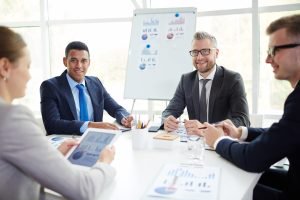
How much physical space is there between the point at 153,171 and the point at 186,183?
0.22 m

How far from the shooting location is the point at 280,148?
133 cm

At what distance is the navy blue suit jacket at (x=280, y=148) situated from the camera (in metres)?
1.32

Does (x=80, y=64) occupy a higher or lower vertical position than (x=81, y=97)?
higher

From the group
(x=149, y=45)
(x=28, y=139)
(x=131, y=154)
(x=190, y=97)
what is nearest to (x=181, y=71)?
(x=149, y=45)

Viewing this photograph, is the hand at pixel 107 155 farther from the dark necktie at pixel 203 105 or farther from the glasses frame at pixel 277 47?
the dark necktie at pixel 203 105

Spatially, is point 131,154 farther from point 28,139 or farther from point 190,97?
point 190,97

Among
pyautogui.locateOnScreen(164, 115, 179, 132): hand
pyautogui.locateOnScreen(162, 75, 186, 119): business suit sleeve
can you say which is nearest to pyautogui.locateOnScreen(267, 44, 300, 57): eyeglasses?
pyautogui.locateOnScreen(164, 115, 179, 132): hand

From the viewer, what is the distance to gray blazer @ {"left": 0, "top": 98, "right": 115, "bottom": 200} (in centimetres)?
102

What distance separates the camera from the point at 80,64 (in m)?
2.71

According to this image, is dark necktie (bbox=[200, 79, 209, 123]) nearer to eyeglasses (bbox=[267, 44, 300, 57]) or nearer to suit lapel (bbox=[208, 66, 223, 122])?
suit lapel (bbox=[208, 66, 223, 122])

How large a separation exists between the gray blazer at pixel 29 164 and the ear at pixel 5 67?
98 millimetres

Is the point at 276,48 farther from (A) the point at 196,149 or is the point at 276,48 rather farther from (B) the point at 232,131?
(A) the point at 196,149

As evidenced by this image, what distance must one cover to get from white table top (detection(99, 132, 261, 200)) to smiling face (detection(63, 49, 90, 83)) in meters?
1.07

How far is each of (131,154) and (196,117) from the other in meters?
1.28
